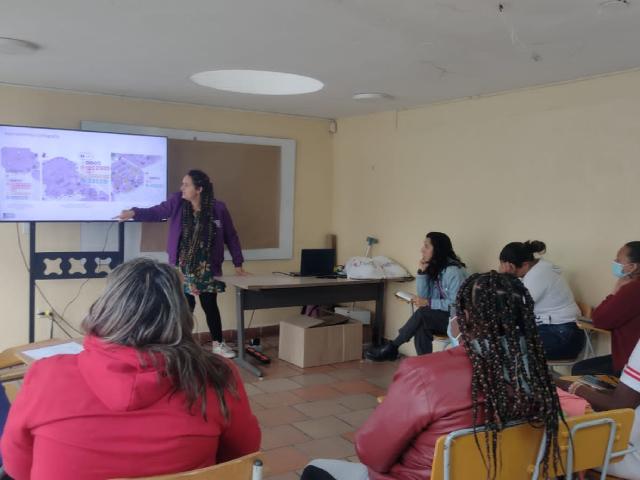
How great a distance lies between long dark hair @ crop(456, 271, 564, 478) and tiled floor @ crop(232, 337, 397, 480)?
5.19 feet

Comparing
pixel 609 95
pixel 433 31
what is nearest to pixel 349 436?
pixel 433 31

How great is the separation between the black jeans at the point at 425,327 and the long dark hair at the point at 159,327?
3143mm

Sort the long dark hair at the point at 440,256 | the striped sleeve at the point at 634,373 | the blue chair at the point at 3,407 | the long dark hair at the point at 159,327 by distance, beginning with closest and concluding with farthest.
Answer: the long dark hair at the point at 159,327 < the blue chair at the point at 3,407 < the striped sleeve at the point at 634,373 < the long dark hair at the point at 440,256

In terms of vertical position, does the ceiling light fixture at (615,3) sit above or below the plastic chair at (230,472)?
above

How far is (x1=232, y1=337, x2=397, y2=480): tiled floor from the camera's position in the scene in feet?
10.9

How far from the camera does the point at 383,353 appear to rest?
515cm

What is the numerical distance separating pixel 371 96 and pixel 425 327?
1845 millimetres

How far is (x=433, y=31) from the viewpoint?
9.74 feet

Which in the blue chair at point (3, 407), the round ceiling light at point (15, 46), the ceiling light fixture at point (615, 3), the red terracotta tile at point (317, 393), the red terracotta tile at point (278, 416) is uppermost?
the ceiling light fixture at point (615, 3)

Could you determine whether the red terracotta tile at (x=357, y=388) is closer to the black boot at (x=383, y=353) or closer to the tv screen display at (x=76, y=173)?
the black boot at (x=383, y=353)

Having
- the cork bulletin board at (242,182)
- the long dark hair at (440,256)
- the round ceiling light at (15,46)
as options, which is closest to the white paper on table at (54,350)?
the round ceiling light at (15,46)

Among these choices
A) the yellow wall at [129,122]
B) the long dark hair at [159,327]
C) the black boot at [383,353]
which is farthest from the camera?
the black boot at [383,353]

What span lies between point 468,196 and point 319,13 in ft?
8.12

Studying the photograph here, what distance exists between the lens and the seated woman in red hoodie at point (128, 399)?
1379 mm
